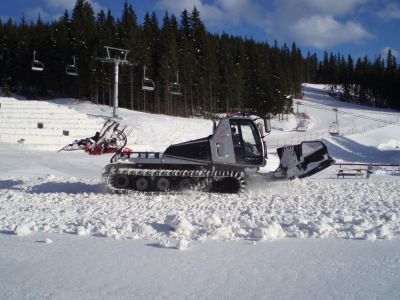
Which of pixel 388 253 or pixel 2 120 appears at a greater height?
pixel 2 120

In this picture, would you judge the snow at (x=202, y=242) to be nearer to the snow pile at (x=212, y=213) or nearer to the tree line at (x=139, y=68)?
the snow pile at (x=212, y=213)

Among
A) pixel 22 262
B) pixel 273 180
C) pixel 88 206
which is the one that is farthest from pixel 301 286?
pixel 273 180

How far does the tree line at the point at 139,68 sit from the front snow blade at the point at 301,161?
39.3 meters

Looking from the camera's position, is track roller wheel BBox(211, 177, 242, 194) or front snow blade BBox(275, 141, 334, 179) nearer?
track roller wheel BBox(211, 177, 242, 194)

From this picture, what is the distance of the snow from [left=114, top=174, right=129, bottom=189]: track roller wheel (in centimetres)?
48

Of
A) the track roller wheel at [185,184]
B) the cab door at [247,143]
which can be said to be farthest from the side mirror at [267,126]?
the track roller wheel at [185,184]

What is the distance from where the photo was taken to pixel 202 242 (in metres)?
5.70

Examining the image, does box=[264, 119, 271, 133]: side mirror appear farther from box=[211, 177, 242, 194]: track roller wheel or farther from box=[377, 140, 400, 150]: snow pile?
box=[377, 140, 400, 150]: snow pile

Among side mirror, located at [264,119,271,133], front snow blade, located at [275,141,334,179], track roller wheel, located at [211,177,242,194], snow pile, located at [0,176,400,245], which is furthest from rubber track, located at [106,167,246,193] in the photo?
side mirror, located at [264,119,271,133]

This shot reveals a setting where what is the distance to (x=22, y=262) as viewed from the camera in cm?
494

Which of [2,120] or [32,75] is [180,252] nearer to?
[2,120]

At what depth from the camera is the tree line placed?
5269 cm

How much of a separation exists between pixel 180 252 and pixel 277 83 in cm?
5738

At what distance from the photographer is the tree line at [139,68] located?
52688 millimetres
